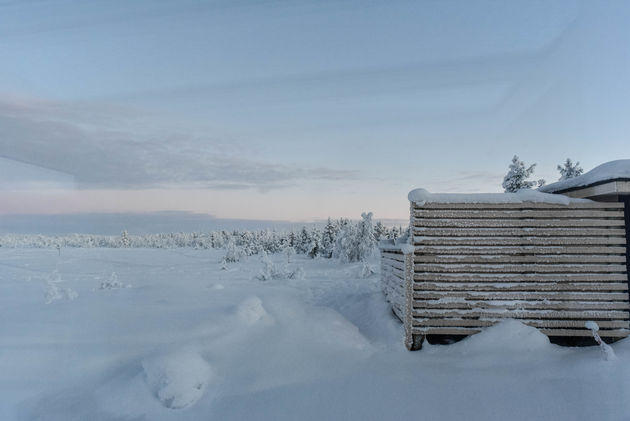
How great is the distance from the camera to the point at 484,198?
6.61 meters

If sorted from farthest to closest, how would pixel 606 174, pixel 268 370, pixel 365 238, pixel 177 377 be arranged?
pixel 365 238, pixel 606 174, pixel 268 370, pixel 177 377

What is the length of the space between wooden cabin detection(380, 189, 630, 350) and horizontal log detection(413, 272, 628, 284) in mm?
19

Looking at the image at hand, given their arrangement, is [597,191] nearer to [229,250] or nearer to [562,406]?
[562,406]

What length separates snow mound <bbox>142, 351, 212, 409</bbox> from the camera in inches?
184

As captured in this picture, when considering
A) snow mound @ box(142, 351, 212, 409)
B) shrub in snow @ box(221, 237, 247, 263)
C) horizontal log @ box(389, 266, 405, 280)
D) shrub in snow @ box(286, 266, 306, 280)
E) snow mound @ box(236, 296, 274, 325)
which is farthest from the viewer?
shrub in snow @ box(221, 237, 247, 263)

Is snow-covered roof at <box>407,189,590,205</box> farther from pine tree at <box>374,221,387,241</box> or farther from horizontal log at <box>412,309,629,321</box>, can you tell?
pine tree at <box>374,221,387,241</box>

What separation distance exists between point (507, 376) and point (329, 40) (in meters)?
7.48

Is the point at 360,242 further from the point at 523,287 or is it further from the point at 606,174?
the point at 606,174

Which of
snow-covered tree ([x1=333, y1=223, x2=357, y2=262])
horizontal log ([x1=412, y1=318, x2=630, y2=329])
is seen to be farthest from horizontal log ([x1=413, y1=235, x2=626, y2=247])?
snow-covered tree ([x1=333, y1=223, x2=357, y2=262])

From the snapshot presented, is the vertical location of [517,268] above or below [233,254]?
above

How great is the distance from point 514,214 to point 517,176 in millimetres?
17146

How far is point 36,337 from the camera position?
19.0ft

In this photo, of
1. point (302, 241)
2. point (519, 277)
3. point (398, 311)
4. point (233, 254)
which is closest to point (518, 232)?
point (519, 277)

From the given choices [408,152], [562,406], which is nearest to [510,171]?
[408,152]
